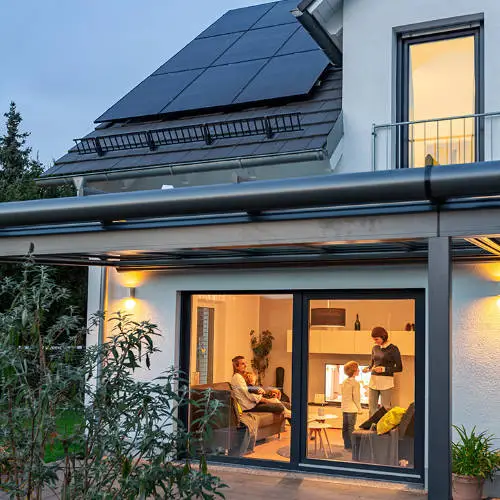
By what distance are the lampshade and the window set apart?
196 centimetres

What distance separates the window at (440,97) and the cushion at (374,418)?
9.74 feet

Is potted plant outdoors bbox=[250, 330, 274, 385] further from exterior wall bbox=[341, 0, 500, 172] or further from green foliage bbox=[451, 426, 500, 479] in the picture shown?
green foliage bbox=[451, 426, 500, 479]

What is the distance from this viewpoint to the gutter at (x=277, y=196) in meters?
5.50

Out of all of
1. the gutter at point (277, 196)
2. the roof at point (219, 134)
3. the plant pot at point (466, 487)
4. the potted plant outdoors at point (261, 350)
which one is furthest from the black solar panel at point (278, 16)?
the plant pot at point (466, 487)

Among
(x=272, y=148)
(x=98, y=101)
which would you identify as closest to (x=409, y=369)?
(x=272, y=148)

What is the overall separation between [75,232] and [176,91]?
211 inches

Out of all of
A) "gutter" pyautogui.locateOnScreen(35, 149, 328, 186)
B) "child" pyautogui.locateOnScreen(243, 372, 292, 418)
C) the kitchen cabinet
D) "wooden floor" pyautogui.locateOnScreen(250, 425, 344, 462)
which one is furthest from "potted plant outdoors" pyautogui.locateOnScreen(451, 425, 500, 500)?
"gutter" pyautogui.locateOnScreen(35, 149, 328, 186)

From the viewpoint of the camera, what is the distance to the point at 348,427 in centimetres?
971

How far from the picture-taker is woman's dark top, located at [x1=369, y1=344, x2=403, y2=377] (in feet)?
31.3

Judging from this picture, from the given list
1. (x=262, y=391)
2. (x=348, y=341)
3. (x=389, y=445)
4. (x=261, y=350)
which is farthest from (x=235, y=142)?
(x=389, y=445)

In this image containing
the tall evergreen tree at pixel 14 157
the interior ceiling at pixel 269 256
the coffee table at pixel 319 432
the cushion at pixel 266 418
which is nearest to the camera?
the interior ceiling at pixel 269 256

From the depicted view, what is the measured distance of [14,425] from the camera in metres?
5.48

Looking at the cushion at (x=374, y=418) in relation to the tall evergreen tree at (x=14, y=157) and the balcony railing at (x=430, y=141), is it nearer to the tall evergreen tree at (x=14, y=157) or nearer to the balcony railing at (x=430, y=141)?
the balcony railing at (x=430, y=141)

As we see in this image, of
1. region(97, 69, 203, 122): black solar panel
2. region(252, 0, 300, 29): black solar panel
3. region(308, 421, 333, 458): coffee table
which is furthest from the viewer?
region(252, 0, 300, 29): black solar panel
